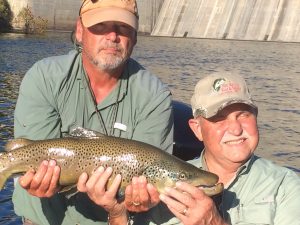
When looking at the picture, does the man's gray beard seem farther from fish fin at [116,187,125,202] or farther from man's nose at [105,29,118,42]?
fish fin at [116,187,125,202]

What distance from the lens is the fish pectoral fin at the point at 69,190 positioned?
3448 millimetres

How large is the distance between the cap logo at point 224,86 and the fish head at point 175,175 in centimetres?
47

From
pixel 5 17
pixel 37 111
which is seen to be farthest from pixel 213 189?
pixel 5 17

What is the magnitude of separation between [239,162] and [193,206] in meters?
0.50

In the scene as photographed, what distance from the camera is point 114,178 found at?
3328 millimetres

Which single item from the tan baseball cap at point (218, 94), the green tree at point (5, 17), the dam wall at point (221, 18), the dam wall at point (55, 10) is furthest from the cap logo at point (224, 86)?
the dam wall at point (55, 10)

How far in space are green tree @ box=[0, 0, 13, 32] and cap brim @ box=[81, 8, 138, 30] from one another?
44.8 m

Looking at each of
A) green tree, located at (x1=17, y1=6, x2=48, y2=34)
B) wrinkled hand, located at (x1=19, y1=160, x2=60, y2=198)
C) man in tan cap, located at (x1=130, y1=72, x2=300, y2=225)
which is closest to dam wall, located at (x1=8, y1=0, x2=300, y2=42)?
green tree, located at (x1=17, y1=6, x2=48, y2=34)

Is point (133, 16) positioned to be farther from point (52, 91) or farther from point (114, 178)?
point (114, 178)

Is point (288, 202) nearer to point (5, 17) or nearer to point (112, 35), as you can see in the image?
point (112, 35)

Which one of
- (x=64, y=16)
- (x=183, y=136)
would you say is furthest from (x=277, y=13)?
(x=183, y=136)

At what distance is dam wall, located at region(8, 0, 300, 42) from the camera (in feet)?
161

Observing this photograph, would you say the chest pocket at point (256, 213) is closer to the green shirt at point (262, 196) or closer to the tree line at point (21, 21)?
the green shirt at point (262, 196)

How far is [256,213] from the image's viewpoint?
3100 millimetres
